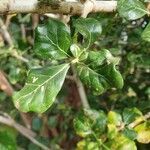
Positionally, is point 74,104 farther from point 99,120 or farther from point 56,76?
point 56,76

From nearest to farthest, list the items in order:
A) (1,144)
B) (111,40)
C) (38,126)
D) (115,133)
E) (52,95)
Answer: (52,95) < (115,133) < (1,144) < (111,40) < (38,126)

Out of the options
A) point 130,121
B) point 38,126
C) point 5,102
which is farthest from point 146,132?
point 5,102

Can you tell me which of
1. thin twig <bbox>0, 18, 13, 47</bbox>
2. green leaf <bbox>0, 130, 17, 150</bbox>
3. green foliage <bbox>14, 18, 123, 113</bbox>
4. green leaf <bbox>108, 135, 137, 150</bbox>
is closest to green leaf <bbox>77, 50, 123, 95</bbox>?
green foliage <bbox>14, 18, 123, 113</bbox>

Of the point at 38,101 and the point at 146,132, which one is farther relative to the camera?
the point at 146,132

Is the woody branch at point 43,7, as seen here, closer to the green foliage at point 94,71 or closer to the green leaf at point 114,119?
the green foliage at point 94,71

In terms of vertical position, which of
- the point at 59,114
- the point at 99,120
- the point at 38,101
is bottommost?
the point at 59,114

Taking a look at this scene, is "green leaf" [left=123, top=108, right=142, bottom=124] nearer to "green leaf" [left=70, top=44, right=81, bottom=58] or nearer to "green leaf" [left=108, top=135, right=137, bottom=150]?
"green leaf" [left=108, top=135, right=137, bottom=150]

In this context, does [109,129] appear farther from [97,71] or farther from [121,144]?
[97,71]
